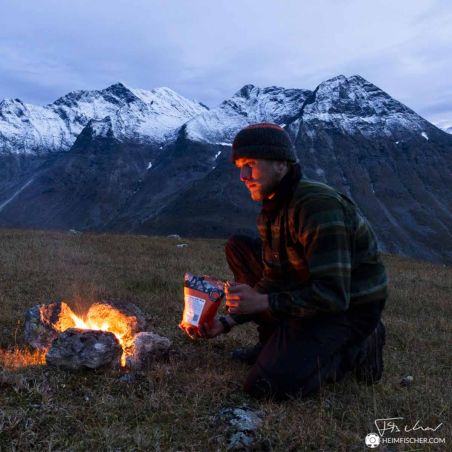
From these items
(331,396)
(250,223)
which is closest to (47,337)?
(331,396)

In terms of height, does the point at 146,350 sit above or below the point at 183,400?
above

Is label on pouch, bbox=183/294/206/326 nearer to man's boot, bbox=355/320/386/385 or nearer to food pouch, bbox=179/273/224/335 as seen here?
food pouch, bbox=179/273/224/335

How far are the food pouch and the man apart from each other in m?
0.32

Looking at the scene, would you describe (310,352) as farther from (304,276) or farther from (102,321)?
(102,321)

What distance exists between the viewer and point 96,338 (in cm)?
512

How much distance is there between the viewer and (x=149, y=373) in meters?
4.94

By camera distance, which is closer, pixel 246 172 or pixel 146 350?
pixel 246 172

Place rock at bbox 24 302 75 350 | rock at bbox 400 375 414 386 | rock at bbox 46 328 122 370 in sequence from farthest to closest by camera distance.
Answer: rock at bbox 24 302 75 350 → rock at bbox 400 375 414 386 → rock at bbox 46 328 122 370

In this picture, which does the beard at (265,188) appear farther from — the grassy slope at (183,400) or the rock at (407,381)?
the rock at (407,381)

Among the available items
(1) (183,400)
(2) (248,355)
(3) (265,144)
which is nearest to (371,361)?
(2) (248,355)

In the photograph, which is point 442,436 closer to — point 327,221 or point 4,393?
point 327,221

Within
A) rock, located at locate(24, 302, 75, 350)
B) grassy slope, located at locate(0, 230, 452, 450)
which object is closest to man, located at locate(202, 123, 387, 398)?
grassy slope, located at locate(0, 230, 452, 450)

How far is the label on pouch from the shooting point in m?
5.15
